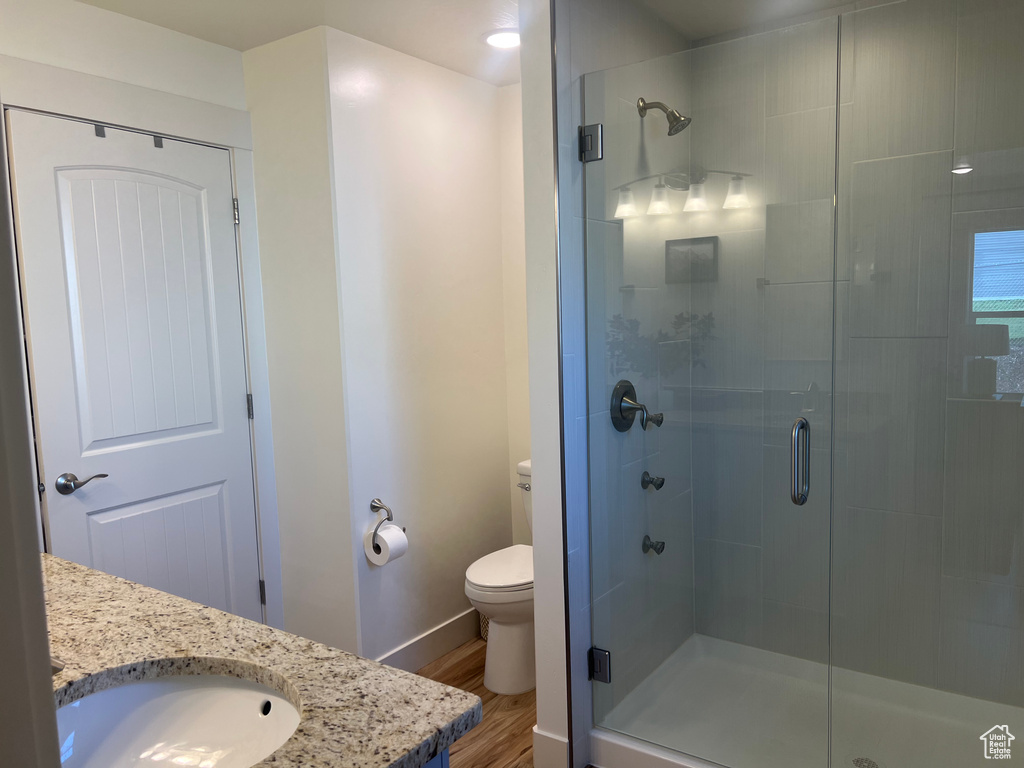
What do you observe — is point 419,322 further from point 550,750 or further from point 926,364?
point 926,364

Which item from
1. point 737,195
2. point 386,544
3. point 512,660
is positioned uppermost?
point 737,195

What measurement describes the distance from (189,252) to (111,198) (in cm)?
31

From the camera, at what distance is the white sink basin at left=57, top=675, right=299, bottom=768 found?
1.04 metres

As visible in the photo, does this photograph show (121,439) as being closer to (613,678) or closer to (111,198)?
(111,198)

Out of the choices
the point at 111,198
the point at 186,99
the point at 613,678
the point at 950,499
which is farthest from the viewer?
the point at 186,99

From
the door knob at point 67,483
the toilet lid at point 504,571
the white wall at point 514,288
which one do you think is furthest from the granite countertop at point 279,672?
the white wall at point 514,288

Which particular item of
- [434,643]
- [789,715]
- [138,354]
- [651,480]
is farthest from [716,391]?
[138,354]

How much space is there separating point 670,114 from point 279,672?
1.71 meters

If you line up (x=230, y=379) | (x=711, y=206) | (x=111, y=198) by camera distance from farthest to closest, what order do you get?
1. (x=230, y=379)
2. (x=111, y=198)
3. (x=711, y=206)

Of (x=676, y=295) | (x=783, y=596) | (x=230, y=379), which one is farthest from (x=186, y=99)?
(x=783, y=596)

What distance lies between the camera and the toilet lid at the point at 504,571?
2.73 m

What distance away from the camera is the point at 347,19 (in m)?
2.49

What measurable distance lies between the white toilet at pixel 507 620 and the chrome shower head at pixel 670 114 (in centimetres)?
153

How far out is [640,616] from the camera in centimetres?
224
